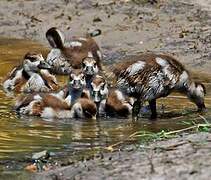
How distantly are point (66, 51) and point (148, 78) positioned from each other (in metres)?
4.63

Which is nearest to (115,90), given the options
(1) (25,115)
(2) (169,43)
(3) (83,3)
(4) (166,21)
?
(1) (25,115)

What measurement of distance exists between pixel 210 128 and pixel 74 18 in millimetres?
11122

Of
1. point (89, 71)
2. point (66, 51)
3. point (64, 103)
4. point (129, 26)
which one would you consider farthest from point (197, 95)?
point (129, 26)

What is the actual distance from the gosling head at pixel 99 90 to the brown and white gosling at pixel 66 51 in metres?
3.60

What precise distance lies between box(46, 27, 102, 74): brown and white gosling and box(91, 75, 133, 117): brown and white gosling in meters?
3.62

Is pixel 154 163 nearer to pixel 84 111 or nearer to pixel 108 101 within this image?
pixel 84 111

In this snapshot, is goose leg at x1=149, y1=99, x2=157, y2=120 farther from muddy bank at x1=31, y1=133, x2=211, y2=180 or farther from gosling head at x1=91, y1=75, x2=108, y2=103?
muddy bank at x1=31, y1=133, x2=211, y2=180

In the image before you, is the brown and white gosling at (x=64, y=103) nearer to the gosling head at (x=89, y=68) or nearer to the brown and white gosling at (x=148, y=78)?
the gosling head at (x=89, y=68)

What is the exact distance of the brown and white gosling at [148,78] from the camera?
8.87 m

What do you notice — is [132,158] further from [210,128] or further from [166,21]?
[166,21]

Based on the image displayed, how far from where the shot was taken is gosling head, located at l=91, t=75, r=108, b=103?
9258mm

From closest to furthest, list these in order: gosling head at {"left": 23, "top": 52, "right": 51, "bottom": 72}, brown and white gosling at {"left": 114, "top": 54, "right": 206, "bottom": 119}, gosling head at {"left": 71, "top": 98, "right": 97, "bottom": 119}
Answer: brown and white gosling at {"left": 114, "top": 54, "right": 206, "bottom": 119}
gosling head at {"left": 71, "top": 98, "right": 97, "bottom": 119}
gosling head at {"left": 23, "top": 52, "right": 51, "bottom": 72}

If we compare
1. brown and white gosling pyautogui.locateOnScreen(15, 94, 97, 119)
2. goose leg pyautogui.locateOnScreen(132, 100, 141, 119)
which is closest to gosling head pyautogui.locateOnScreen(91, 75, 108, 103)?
brown and white gosling pyautogui.locateOnScreen(15, 94, 97, 119)

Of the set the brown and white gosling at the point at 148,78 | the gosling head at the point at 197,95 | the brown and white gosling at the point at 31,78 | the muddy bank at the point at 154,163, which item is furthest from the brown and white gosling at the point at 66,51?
the muddy bank at the point at 154,163
